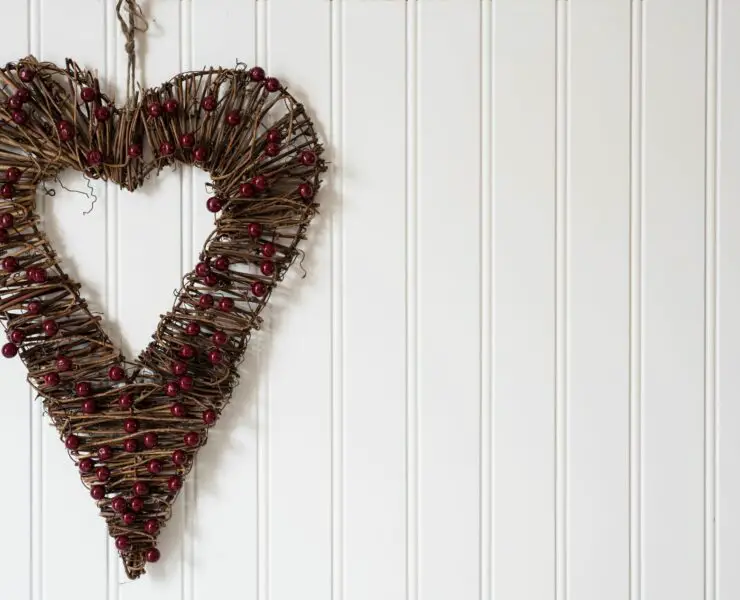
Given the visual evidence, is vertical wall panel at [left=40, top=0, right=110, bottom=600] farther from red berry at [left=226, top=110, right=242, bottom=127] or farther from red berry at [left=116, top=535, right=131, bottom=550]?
red berry at [left=226, top=110, right=242, bottom=127]

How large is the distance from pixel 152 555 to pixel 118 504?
10 cm

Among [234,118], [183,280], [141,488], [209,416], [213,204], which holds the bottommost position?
[141,488]

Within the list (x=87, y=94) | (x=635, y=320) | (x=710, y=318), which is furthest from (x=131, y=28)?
(x=710, y=318)

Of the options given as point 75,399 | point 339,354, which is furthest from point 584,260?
point 75,399

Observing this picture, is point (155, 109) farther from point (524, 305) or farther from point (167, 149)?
point (524, 305)

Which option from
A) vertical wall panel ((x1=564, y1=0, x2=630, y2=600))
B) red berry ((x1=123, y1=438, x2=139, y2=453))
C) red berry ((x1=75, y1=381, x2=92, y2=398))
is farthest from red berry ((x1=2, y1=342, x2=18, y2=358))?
vertical wall panel ((x1=564, y1=0, x2=630, y2=600))

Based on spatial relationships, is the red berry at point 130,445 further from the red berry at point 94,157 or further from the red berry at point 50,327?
the red berry at point 94,157

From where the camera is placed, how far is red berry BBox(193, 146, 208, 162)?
110 centimetres

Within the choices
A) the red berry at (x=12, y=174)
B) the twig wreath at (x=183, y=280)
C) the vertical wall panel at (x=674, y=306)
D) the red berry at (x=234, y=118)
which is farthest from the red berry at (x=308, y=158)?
the vertical wall panel at (x=674, y=306)

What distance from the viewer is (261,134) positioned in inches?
45.1

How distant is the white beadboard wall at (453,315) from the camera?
115 cm

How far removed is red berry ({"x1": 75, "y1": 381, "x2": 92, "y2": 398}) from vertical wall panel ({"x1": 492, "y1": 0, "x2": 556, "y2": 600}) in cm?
64

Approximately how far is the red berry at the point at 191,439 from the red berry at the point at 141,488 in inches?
3.5

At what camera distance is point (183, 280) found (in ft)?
3.73
